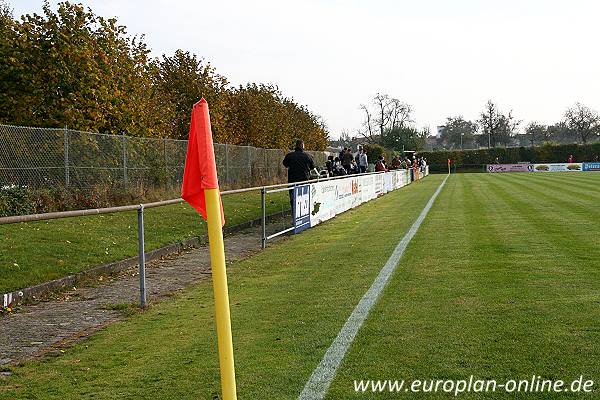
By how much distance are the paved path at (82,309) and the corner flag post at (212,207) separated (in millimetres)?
3338

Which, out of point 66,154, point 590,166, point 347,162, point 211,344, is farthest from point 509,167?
point 211,344

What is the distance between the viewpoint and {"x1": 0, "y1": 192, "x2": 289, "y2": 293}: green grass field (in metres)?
9.73

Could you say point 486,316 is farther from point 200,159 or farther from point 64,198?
point 64,198

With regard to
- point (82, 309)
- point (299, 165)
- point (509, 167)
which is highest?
point (299, 165)

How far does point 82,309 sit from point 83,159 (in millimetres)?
10404

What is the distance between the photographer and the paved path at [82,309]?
6.52 meters

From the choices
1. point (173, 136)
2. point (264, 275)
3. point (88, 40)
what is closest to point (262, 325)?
point (264, 275)

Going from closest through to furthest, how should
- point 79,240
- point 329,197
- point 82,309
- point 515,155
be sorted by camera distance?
point 82,309 → point 79,240 → point 329,197 → point 515,155

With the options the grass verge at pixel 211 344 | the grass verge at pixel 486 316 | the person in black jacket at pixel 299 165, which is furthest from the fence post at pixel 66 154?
the grass verge at pixel 486 316

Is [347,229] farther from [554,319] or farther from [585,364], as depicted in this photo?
Answer: [585,364]

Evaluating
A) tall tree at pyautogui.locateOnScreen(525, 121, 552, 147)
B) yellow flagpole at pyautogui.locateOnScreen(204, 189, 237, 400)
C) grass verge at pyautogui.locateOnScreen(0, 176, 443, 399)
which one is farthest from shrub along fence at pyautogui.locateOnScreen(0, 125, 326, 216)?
tall tree at pyautogui.locateOnScreen(525, 121, 552, 147)

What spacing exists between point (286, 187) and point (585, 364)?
1048 centimetres

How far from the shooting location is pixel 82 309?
812cm

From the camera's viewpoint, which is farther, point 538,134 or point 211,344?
point 538,134
